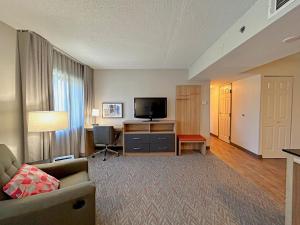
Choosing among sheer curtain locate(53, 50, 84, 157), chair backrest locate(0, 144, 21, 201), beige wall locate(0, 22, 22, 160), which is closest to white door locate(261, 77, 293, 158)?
sheer curtain locate(53, 50, 84, 157)

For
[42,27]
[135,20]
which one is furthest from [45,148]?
[135,20]

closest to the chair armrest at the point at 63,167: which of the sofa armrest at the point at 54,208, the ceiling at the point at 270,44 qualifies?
the sofa armrest at the point at 54,208

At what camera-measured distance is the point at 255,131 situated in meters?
4.20

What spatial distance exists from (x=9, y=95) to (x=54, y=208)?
178 cm

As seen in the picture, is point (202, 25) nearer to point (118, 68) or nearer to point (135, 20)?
point (135, 20)

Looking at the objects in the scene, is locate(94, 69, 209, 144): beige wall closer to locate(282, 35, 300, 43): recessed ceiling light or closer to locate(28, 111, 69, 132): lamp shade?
locate(28, 111, 69, 132): lamp shade

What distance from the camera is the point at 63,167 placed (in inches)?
83.2

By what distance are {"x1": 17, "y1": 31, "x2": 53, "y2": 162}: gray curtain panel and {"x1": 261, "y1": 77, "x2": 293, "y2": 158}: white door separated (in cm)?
472

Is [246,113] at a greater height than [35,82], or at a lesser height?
lesser

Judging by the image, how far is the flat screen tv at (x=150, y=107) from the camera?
475 cm

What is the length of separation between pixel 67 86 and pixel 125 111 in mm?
1821

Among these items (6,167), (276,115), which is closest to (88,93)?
(6,167)

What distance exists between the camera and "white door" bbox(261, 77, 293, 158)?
405cm

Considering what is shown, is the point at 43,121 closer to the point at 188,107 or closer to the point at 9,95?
the point at 9,95
